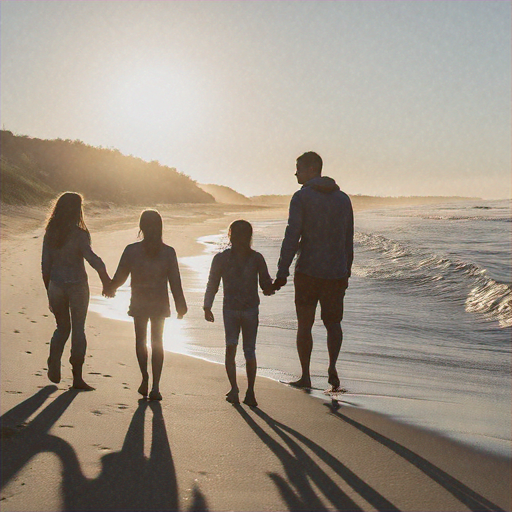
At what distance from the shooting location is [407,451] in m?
4.29

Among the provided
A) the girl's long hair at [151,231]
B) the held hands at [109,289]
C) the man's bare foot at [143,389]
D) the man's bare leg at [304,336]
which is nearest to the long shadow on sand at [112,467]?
the man's bare foot at [143,389]

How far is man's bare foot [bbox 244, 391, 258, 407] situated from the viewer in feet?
17.2

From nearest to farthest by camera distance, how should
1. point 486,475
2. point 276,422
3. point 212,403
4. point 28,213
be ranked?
1. point 486,475
2. point 276,422
3. point 212,403
4. point 28,213

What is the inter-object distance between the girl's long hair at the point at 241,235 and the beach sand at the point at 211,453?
1258 millimetres

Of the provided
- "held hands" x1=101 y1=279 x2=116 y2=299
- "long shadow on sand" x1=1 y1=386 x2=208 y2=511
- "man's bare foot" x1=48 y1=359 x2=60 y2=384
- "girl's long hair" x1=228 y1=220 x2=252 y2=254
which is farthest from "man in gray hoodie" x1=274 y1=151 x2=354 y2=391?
"man's bare foot" x1=48 y1=359 x2=60 y2=384

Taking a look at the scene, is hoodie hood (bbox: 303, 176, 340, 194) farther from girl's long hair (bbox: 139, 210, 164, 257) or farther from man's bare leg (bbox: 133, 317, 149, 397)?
man's bare leg (bbox: 133, 317, 149, 397)

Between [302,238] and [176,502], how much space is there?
10.1 feet

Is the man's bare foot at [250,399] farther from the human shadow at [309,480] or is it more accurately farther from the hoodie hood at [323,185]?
the hoodie hood at [323,185]

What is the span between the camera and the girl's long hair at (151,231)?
17.6 feet

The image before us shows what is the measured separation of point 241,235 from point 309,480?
2.21 meters

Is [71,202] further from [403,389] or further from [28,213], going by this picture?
[28,213]

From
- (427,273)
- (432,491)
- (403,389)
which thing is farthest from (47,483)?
(427,273)

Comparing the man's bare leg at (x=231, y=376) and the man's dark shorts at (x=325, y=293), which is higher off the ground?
the man's dark shorts at (x=325, y=293)

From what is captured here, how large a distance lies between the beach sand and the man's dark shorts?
79 cm
